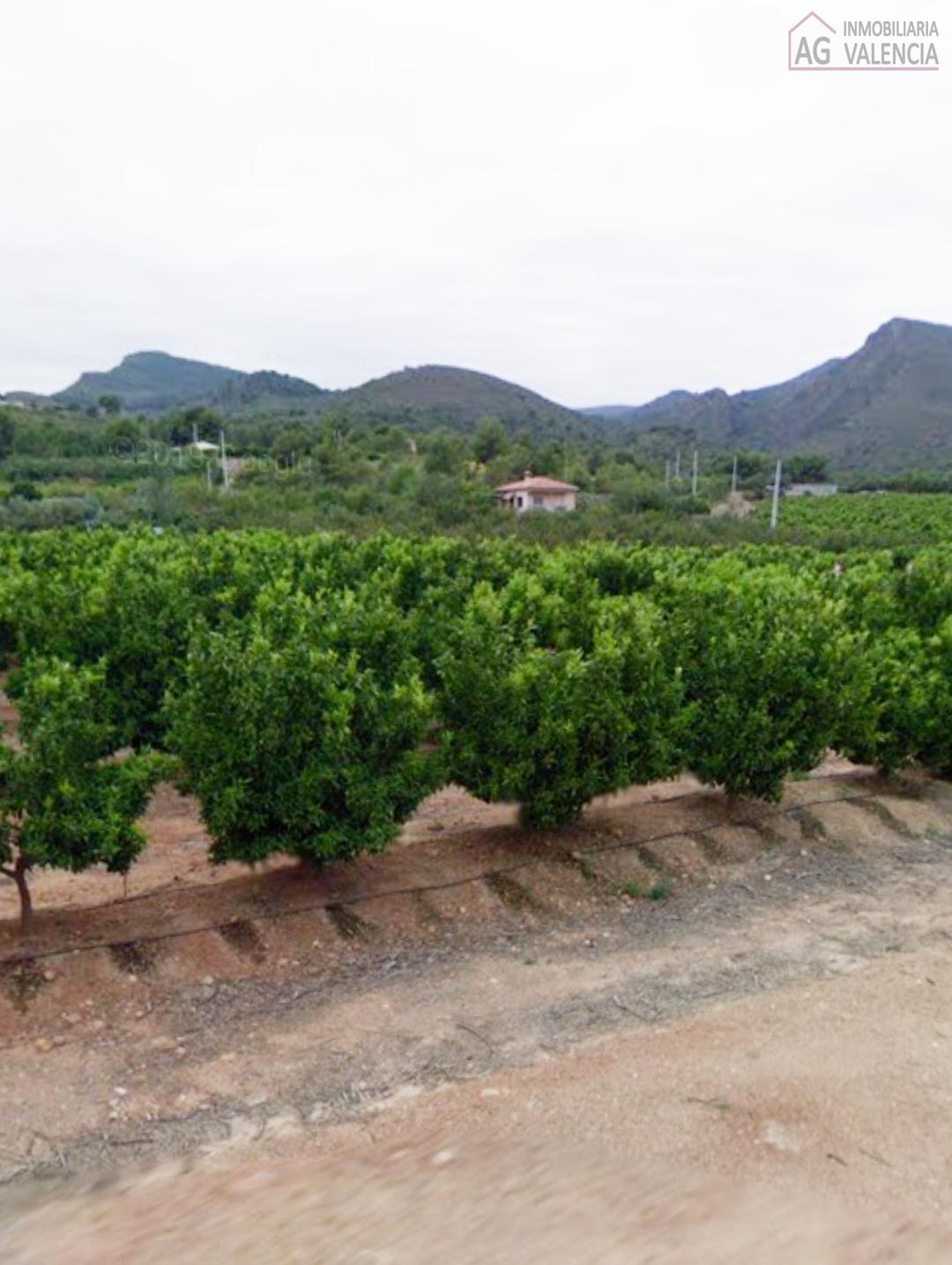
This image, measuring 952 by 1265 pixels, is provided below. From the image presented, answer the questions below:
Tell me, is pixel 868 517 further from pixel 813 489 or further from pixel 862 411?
pixel 862 411

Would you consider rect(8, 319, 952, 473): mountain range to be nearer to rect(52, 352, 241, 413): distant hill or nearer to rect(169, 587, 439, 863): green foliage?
rect(52, 352, 241, 413): distant hill

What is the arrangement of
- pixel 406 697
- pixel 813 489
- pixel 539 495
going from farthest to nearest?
pixel 813 489 < pixel 539 495 < pixel 406 697

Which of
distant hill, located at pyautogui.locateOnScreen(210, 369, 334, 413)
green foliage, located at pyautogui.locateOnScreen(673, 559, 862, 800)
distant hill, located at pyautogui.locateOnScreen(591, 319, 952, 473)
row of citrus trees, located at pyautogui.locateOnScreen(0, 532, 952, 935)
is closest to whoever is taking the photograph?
row of citrus trees, located at pyautogui.locateOnScreen(0, 532, 952, 935)

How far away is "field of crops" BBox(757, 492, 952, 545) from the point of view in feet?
148

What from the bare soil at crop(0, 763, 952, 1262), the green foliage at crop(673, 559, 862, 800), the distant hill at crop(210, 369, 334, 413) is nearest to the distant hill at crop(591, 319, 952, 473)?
the distant hill at crop(210, 369, 334, 413)

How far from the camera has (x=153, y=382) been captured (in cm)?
15875

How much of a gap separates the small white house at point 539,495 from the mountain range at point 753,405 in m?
40.8

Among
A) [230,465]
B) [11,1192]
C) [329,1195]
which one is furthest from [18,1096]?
[230,465]

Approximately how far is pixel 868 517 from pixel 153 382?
438 feet

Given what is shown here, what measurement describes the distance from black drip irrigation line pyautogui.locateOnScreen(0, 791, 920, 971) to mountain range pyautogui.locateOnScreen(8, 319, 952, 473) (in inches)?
3545

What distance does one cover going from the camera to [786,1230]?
148 inches

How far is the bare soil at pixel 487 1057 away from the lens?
12.5 ft

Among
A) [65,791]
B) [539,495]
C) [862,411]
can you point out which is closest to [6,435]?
[539,495]

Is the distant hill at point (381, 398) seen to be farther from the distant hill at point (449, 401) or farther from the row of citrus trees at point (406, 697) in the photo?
the row of citrus trees at point (406, 697)
